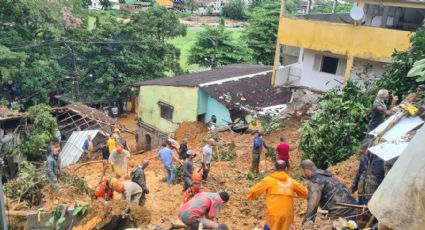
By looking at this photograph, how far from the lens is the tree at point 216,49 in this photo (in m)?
32.5

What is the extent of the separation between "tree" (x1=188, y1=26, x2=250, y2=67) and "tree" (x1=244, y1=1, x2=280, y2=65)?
52.2 inches

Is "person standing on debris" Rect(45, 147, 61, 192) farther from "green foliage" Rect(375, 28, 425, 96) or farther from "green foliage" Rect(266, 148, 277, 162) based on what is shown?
"green foliage" Rect(375, 28, 425, 96)

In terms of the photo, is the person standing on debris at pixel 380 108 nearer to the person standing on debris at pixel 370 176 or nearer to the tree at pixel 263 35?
the person standing on debris at pixel 370 176

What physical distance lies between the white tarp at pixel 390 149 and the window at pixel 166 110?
47.8 feet

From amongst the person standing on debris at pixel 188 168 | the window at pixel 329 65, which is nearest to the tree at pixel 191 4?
the window at pixel 329 65

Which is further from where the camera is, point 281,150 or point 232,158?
point 232,158

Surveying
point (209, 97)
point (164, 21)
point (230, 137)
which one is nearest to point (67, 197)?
point (230, 137)

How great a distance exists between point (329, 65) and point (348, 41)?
215 centimetres

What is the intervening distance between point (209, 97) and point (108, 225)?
11.5 m

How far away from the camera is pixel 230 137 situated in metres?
18.2

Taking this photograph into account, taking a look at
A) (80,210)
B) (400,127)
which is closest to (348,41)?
(400,127)

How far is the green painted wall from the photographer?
66.2 ft

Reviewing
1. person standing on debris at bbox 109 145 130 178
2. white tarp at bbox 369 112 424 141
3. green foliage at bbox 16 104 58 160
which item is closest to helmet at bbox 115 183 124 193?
person standing on debris at bbox 109 145 130 178

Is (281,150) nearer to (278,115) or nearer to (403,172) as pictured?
(278,115)
